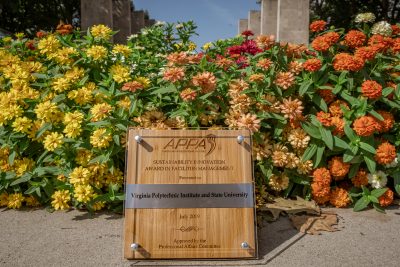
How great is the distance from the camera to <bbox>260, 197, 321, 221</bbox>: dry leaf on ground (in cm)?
302

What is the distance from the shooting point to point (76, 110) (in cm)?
317

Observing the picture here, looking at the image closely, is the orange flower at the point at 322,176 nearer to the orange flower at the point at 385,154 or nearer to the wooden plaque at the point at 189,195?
the orange flower at the point at 385,154

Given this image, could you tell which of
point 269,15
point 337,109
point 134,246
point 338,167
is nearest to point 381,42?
point 337,109

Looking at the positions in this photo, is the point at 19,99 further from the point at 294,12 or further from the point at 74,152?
the point at 294,12

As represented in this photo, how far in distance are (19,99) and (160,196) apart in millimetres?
1619

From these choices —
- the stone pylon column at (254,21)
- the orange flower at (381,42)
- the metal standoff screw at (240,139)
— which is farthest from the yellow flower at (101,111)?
the stone pylon column at (254,21)

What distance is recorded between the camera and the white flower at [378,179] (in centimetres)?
317

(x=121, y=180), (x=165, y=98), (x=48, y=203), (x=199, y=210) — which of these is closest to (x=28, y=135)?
(x=48, y=203)

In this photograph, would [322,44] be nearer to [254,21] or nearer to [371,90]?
[371,90]

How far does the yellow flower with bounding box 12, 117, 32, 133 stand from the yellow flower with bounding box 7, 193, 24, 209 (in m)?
0.51

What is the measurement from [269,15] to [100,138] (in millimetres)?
13560

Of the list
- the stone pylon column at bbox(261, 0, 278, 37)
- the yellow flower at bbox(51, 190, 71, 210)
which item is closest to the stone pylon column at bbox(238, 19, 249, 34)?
the stone pylon column at bbox(261, 0, 278, 37)

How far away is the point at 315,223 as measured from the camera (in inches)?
113

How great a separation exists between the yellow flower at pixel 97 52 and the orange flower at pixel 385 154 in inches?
89.0
